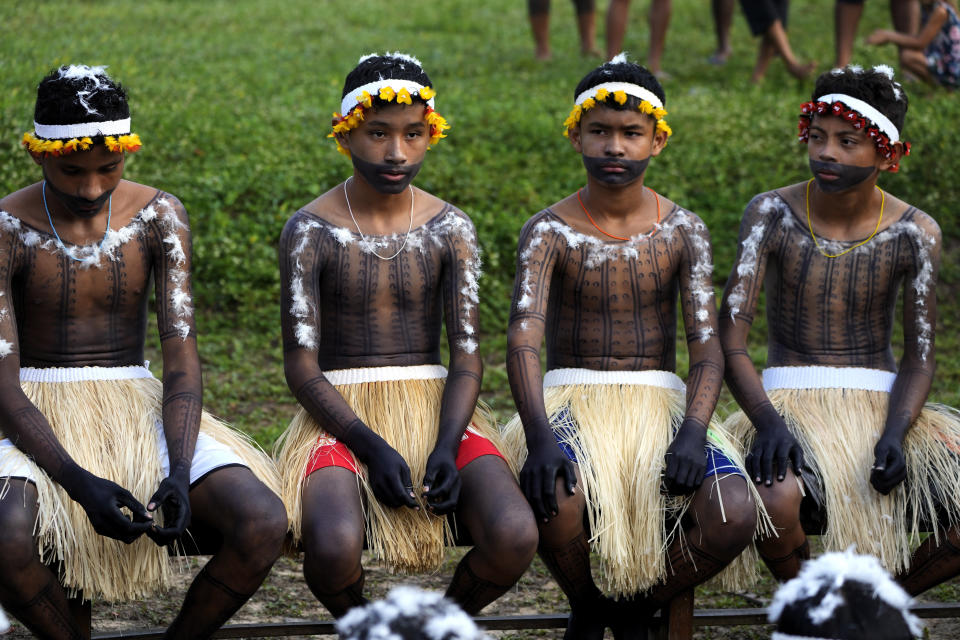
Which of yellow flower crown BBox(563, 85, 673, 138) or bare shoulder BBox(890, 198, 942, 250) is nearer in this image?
yellow flower crown BBox(563, 85, 673, 138)

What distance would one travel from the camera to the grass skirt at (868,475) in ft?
12.0

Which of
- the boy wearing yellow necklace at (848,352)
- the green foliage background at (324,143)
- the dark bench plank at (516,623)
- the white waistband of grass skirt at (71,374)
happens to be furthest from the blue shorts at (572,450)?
the green foliage background at (324,143)

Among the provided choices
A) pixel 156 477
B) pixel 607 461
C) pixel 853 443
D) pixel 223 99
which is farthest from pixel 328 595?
pixel 223 99

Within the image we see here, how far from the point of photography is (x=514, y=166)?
7.87 meters

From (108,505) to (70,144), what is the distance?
3.62ft

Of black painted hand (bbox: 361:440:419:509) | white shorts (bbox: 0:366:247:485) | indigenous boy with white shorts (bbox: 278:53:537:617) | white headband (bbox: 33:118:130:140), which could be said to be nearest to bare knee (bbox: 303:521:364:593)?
indigenous boy with white shorts (bbox: 278:53:537:617)

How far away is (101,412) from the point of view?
11.9 ft

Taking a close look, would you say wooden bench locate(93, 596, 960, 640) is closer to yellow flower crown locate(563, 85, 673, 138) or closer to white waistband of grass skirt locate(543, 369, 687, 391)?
white waistband of grass skirt locate(543, 369, 687, 391)

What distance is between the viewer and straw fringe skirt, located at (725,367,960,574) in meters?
3.64

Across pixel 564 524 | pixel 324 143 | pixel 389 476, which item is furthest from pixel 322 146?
pixel 564 524

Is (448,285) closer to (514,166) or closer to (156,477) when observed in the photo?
(156,477)

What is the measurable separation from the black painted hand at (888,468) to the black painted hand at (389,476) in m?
1.45

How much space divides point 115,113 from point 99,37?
6876 millimetres

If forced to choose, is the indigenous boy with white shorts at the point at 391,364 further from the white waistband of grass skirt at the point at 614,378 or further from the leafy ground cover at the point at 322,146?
the leafy ground cover at the point at 322,146
